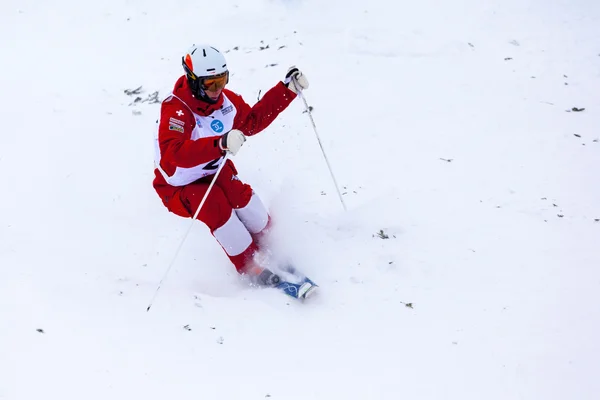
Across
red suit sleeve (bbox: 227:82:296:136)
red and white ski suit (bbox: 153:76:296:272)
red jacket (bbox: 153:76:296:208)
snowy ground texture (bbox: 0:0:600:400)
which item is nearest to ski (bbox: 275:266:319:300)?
snowy ground texture (bbox: 0:0:600:400)

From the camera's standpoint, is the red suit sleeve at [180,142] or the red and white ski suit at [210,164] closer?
the red suit sleeve at [180,142]

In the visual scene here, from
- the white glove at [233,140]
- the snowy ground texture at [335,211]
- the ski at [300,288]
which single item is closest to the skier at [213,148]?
the white glove at [233,140]

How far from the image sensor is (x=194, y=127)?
482 cm

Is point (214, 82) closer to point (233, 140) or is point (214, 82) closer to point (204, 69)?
point (204, 69)

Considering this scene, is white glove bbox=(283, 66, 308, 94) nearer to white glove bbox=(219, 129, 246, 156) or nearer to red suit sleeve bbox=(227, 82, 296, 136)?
red suit sleeve bbox=(227, 82, 296, 136)

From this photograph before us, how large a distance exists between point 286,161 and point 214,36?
3858 millimetres

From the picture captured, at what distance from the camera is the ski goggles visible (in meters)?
4.60

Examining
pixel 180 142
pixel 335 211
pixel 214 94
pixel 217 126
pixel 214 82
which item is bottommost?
pixel 335 211

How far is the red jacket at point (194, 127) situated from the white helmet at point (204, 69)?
0.16m

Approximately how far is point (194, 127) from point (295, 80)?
1.10 meters

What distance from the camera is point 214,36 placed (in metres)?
9.39

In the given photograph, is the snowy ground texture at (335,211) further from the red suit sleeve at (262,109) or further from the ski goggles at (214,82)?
the ski goggles at (214,82)

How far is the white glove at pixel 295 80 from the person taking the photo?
5160mm

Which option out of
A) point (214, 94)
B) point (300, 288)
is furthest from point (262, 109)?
point (300, 288)
